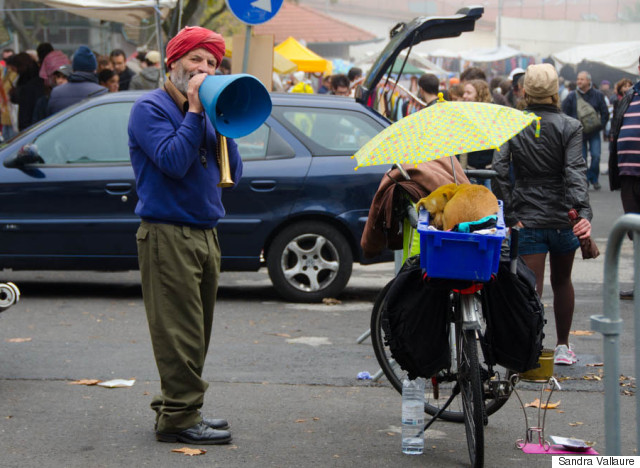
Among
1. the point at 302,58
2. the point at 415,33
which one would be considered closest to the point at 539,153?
the point at 415,33

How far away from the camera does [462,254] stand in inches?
177

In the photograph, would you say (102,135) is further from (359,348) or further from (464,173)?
(464,173)

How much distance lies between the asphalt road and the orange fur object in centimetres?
113

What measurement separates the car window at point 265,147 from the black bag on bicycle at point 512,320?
14.3 ft

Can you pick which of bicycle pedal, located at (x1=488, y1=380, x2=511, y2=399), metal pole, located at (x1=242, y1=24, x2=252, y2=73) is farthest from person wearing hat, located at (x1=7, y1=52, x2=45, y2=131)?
bicycle pedal, located at (x1=488, y1=380, x2=511, y2=399)

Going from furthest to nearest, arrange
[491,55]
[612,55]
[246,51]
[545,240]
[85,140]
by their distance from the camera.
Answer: [491,55], [612,55], [246,51], [85,140], [545,240]

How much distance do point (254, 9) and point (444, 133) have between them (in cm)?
587

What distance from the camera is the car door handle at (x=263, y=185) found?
8.80m

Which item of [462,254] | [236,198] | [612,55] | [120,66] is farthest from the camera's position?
[612,55]

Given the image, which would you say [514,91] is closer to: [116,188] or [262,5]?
[262,5]

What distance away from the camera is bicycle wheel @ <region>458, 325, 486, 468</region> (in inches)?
179

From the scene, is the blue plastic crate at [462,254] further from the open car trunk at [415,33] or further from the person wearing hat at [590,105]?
the person wearing hat at [590,105]

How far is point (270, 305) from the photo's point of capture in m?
8.94

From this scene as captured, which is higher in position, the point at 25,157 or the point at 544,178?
the point at 544,178
